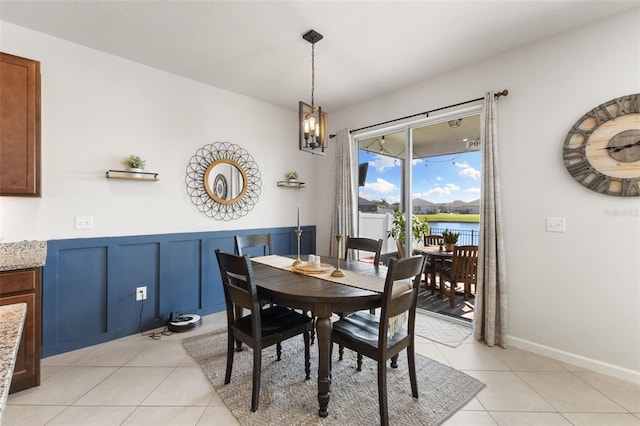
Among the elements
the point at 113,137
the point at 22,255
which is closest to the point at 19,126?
the point at 113,137

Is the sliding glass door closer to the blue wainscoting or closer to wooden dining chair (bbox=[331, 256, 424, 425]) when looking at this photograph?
wooden dining chair (bbox=[331, 256, 424, 425])

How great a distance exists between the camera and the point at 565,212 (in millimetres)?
2395

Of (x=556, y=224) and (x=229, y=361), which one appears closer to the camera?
(x=229, y=361)

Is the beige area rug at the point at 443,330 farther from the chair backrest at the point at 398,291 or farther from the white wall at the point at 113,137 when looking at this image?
the white wall at the point at 113,137

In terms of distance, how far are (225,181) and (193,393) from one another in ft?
7.33

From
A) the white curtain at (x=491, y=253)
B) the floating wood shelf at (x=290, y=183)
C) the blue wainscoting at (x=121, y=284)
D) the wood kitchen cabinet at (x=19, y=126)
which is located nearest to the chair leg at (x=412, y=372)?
the white curtain at (x=491, y=253)

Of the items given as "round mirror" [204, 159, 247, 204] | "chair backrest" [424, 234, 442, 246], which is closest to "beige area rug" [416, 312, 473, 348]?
"chair backrest" [424, 234, 442, 246]

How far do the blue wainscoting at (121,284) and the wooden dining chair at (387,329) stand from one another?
200cm

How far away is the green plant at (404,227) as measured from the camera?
363 centimetres

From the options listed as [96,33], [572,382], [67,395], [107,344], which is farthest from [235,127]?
[572,382]

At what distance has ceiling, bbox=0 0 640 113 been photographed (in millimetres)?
2115

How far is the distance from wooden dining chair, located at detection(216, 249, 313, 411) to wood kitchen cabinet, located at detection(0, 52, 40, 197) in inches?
61.9

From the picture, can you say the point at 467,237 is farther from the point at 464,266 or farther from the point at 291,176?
the point at 291,176

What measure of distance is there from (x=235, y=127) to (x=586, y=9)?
3.37m
